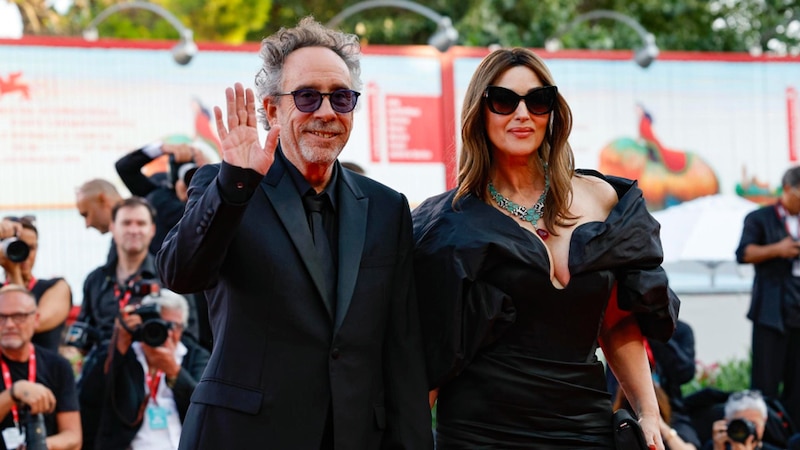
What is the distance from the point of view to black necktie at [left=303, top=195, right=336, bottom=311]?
3451 millimetres

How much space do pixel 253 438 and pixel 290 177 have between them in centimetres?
75

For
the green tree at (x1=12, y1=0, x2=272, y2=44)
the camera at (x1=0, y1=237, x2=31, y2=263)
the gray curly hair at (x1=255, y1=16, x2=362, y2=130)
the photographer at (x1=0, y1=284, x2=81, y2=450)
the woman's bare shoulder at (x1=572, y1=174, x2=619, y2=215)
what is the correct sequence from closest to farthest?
the gray curly hair at (x1=255, y1=16, x2=362, y2=130) → the woman's bare shoulder at (x1=572, y1=174, x2=619, y2=215) → the photographer at (x1=0, y1=284, x2=81, y2=450) → the camera at (x1=0, y1=237, x2=31, y2=263) → the green tree at (x1=12, y1=0, x2=272, y2=44)

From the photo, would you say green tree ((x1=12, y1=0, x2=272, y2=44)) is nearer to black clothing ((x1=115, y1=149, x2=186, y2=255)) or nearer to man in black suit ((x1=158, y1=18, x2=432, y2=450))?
black clothing ((x1=115, y1=149, x2=186, y2=255))

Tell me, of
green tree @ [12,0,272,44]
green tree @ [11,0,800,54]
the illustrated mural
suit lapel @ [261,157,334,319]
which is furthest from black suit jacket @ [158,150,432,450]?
green tree @ [12,0,272,44]

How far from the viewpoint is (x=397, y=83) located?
41.2 feet

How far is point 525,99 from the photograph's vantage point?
3906mm

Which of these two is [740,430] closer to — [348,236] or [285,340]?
[348,236]

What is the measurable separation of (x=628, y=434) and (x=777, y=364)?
615 centimetres

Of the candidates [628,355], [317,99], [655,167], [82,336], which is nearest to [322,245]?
[317,99]

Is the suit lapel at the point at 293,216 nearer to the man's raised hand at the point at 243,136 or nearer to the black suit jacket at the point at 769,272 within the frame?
the man's raised hand at the point at 243,136

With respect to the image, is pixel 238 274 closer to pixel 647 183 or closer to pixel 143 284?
pixel 143 284


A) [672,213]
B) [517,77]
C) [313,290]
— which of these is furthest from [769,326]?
[313,290]

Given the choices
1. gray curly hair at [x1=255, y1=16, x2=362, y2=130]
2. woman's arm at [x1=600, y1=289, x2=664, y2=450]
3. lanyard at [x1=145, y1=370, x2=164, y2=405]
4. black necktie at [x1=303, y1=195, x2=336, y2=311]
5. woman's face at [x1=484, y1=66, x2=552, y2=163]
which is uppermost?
gray curly hair at [x1=255, y1=16, x2=362, y2=130]

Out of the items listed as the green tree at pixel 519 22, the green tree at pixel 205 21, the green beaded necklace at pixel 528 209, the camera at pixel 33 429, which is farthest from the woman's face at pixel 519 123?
the green tree at pixel 205 21
